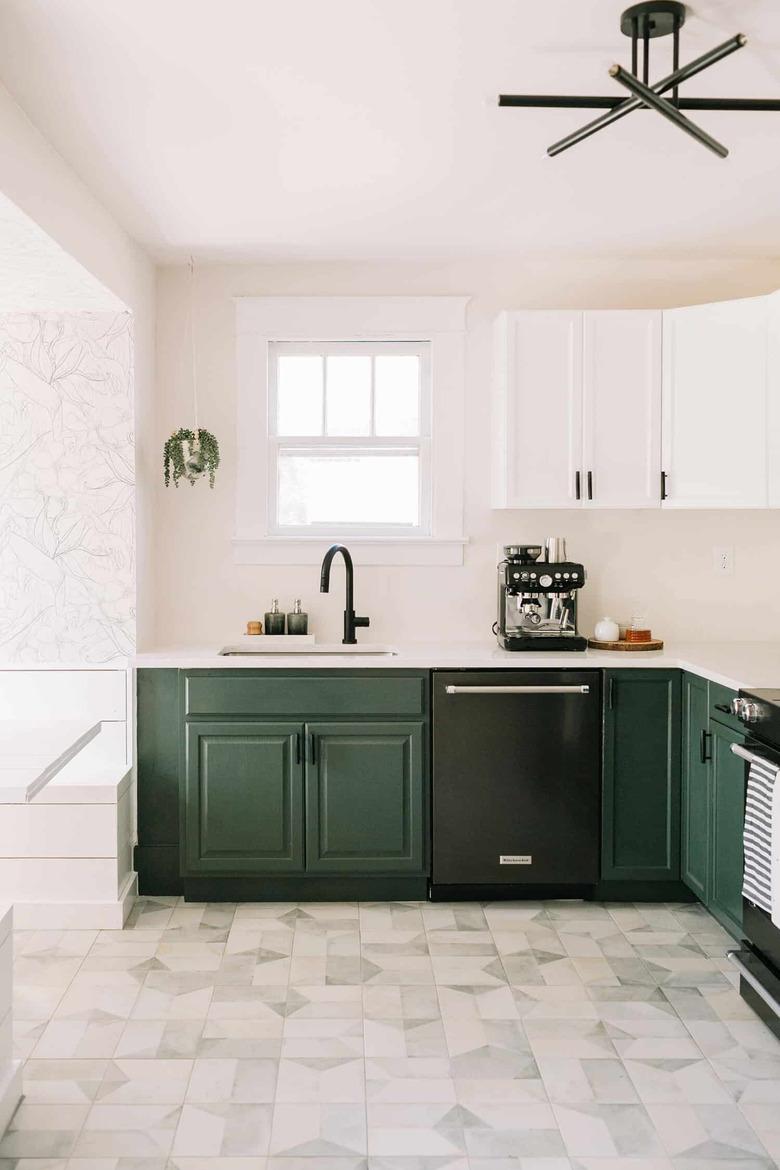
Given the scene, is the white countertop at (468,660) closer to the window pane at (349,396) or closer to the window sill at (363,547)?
the window sill at (363,547)

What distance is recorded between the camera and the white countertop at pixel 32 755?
6.19 ft

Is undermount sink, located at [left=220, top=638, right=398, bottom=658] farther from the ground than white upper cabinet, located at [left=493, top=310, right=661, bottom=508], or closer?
closer

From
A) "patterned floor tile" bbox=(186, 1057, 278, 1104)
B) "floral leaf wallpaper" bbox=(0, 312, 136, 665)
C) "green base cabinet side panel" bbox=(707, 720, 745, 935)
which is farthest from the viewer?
"floral leaf wallpaper" bbox=(0, 312, 136, 665)

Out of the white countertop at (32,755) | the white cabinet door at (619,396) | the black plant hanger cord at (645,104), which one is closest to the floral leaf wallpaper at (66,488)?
the white countertop at (32,755)

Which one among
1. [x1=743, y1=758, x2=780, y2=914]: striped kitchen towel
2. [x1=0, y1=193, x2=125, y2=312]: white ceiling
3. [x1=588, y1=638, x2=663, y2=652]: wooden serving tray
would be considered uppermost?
[x1=0, y1=193, x2=125, y2=312]: white ceiling

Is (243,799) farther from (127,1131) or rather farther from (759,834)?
(759,834)

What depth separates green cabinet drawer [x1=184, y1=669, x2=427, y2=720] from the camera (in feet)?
11.8

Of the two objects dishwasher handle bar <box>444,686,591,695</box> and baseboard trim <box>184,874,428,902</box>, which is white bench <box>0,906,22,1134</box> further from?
dishwasher handle bar <box>444,686,591,695</box>

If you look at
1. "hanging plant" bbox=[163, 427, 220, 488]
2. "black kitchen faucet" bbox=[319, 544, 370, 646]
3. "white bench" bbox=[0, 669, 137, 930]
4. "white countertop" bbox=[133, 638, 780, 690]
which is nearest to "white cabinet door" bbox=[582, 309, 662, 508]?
"white countertop" bbox=[133, 638, 780, 690]

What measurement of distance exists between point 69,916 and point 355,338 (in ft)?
8.13

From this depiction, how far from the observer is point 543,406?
12.5 ft

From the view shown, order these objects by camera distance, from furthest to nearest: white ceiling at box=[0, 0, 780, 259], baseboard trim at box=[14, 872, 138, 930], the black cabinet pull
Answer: baseboard trim at box=[14, 872, 138, 930]
the black cabinet pull
white ceiling at box=[0, 0, 780, 259]

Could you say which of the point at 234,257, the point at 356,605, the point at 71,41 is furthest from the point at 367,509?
the point at 71,41

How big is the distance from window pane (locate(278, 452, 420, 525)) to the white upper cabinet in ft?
1.79
